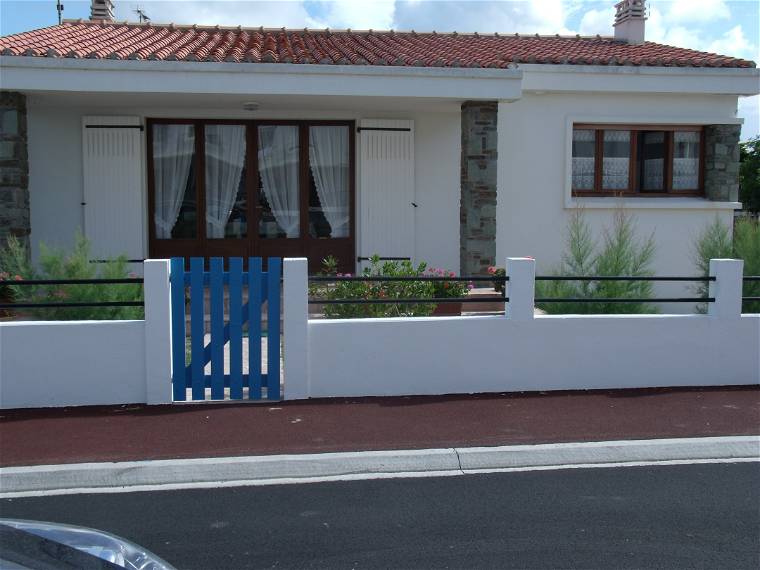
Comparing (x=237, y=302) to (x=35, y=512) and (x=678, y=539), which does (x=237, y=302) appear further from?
(x=678, y=539)

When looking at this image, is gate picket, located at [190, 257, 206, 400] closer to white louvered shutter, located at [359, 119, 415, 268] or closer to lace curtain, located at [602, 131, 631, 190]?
white louvered shutter, located at [359, 119, 415, 268]

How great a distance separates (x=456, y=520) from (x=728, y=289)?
15.3 feet

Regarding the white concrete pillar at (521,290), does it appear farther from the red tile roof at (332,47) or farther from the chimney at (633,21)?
the chimney at (633,21)

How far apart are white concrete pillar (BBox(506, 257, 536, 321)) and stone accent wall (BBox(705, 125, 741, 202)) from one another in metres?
6.96

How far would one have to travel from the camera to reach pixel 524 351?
7625 millimetres

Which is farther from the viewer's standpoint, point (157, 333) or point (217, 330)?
point (217, 330)

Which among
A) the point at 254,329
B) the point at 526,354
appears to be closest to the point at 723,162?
the point at 526,354

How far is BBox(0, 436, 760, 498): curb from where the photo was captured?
5.37 m

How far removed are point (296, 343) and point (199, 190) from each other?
236 inches

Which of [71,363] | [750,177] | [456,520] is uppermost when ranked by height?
[750,177]

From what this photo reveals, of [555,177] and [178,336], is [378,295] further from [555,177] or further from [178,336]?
[555,177]

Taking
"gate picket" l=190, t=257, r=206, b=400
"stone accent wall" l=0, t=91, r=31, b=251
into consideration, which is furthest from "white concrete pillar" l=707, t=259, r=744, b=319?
"stone accent wall" l=0, t=91, r=31, b=251

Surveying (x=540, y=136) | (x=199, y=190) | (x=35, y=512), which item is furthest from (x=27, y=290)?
(x=540, y=136)

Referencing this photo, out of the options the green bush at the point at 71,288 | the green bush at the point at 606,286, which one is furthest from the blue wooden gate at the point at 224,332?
the green bush at the point at 606,286
